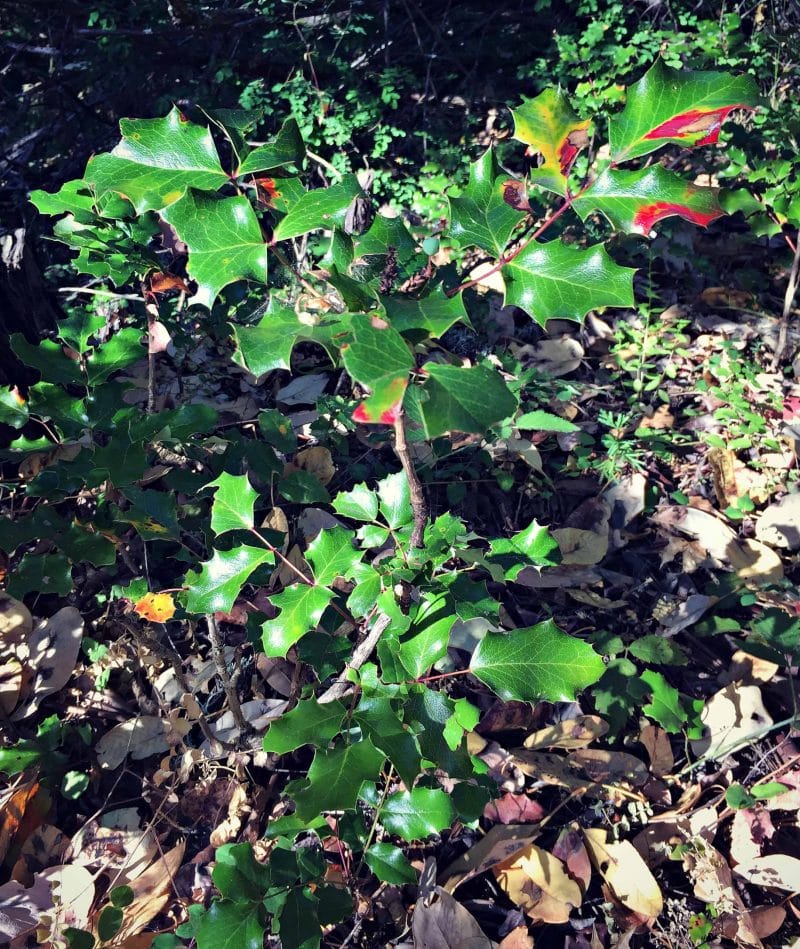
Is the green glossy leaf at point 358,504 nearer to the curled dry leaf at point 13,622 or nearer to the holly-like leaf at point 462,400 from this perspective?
the holly-like leaf at point 462,400

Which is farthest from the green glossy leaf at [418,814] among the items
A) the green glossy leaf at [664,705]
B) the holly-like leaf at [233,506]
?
the green glossy leaf at [664,705]

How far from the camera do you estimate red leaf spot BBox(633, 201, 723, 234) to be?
893mm

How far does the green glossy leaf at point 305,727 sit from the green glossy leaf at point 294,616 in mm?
114

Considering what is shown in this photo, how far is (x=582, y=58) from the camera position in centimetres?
343

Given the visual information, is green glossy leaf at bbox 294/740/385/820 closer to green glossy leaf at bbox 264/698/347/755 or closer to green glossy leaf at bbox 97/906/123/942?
green glossy leaf at bbox 264/698/347/755

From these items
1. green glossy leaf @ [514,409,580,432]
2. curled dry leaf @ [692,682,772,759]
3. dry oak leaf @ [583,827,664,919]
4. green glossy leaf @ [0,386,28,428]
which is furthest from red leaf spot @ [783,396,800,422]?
green glossy leaf @ [0,386,28,428]

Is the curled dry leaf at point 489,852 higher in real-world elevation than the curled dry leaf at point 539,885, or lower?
higher

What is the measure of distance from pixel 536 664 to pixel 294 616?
0.41 metres

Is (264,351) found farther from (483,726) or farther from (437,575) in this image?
(483,726)

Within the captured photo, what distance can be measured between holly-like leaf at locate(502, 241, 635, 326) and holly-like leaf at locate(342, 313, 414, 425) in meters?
0.25

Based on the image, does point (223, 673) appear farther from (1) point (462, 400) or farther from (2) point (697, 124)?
(2) point (697, 124)

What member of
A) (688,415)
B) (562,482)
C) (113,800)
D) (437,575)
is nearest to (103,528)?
(437,575)

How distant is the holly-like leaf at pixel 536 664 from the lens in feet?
3.65

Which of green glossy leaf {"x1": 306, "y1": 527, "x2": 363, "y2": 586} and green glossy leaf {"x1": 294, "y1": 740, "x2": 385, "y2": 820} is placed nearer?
green glossy leaf {"x1": 294, "y1": 740, "x2": 385, "y2": 820}
